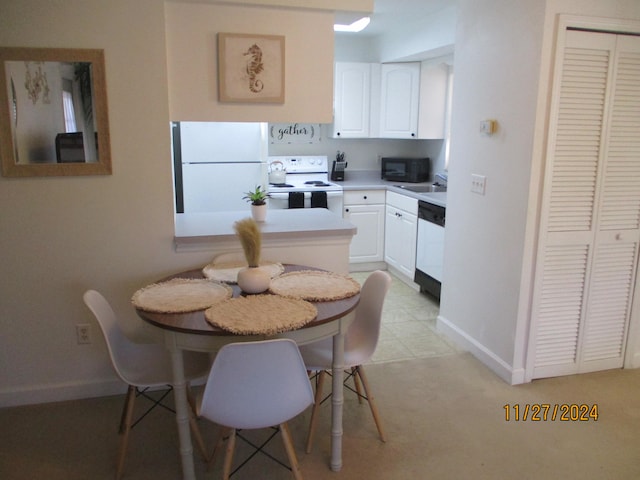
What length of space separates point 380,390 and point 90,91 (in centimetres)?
217

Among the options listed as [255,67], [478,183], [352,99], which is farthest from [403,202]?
[255,67]

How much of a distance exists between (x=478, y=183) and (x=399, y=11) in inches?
75.2

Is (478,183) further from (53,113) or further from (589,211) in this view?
(53,113)

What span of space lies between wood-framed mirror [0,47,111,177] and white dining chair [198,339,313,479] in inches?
54.5

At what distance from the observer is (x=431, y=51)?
4.44 meters

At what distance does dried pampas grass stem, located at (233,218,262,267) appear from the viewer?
2.09m

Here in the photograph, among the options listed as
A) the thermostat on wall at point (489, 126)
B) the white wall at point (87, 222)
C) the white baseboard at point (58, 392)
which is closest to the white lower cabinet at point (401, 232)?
the thermostat on wall at point (489, 126)

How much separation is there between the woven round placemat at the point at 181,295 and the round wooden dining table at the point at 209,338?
38 millimetres

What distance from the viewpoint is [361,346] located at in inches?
91.5

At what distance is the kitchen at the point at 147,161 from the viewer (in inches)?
95.9

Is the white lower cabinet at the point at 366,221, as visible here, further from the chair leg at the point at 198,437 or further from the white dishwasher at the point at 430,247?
the chair leg at the point at 198,437
